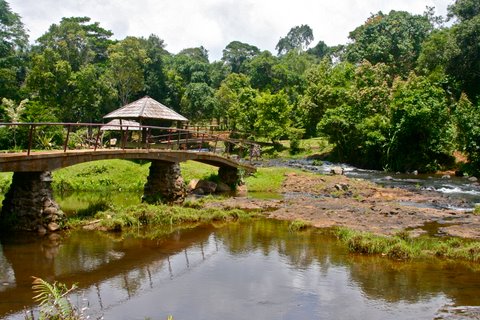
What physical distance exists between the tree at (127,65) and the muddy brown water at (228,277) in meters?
42.3

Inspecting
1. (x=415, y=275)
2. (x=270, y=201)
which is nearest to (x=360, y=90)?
(x=270, y=201)

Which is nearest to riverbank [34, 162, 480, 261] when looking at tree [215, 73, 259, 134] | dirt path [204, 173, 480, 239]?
dirt path [204, 173, 480, 239]

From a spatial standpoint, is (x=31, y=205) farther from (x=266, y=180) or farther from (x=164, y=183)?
(x=266, y=180)

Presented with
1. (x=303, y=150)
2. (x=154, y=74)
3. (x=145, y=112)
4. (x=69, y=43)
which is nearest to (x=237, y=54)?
(x=154, y=74)

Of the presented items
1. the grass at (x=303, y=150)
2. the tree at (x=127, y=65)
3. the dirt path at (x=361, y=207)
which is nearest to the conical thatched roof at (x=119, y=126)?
the dirt path at (x=361, y=207)

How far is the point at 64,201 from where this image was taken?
2647 cm

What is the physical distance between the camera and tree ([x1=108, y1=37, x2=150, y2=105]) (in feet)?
189

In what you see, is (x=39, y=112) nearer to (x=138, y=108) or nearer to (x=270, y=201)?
(x=138, y=108)

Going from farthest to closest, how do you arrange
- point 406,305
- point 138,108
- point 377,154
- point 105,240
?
point 377,154 → point 138,108 → point 105,240 → point 406,305

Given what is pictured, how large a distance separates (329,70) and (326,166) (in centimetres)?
2391

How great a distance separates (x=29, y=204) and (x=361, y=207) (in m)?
16.2

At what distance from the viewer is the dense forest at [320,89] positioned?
1671 inches

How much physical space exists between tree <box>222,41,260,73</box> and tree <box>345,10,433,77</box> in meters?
33.6

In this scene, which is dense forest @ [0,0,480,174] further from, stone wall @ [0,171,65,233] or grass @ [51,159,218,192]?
stone wall @ [0,171,65,233]
